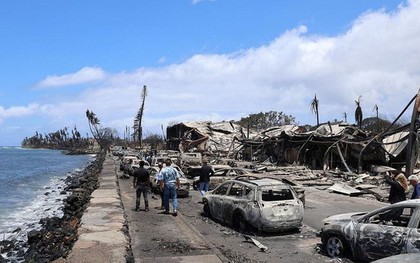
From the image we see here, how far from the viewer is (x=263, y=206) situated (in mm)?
12203

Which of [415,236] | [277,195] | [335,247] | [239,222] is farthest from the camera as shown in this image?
[239,222]

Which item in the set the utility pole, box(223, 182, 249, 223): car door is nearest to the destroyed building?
the utility pole

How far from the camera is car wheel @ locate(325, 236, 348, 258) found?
32.1 feet

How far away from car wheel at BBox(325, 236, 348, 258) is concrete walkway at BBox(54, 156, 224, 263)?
2.43 metres

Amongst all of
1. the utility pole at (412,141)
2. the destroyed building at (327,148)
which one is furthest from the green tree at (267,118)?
the utility pole at (412,141)

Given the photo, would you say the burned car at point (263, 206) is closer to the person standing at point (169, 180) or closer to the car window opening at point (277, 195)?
the car window opening at point (277, 195)

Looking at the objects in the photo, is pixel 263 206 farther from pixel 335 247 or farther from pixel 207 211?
pixel 207 211

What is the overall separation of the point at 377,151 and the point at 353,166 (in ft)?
9.82

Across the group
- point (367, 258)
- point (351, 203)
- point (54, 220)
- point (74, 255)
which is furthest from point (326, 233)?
point (54, 220)

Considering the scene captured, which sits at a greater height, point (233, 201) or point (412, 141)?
point (412, 141)

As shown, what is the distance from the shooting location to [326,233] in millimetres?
10219

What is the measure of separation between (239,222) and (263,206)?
1317mm

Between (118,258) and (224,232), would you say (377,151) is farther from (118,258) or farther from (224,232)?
(118,258)

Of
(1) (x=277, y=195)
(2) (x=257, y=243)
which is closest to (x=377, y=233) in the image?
(2) (x=257, y=243)
